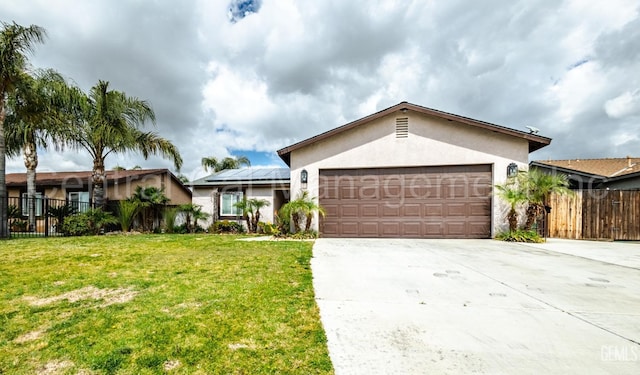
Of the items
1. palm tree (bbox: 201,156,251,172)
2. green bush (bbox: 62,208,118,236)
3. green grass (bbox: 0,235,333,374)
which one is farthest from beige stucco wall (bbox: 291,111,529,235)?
palm tree (bbox: 201,156,251,172)

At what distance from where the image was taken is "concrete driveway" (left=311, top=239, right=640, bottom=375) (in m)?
2.11

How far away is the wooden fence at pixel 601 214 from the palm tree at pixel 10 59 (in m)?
20.6

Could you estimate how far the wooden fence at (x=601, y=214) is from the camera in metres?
9.30

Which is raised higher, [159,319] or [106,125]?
[106,125]

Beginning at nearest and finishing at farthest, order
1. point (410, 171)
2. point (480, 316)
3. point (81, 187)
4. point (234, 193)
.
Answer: point (480, 316)
point (410, 171)
point (234, 193)
point (81, 187)

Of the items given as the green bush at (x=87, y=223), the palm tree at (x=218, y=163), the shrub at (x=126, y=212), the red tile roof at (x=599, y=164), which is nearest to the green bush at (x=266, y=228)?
the shrub at (x=126, y=212)

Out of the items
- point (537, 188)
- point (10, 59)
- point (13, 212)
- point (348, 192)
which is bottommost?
point (13, 212)

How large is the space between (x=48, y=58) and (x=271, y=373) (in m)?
16.8

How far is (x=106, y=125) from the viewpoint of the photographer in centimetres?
1147

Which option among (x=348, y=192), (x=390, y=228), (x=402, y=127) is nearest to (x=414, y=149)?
(x=402, y=127)

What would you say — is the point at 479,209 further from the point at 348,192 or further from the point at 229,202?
the point at 229,202

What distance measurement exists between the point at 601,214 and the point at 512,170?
3549mm

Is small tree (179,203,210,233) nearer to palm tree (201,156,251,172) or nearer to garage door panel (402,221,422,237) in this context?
garage door panel (402,221,422,237)

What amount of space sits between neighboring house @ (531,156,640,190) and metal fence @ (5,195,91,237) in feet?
74.6
